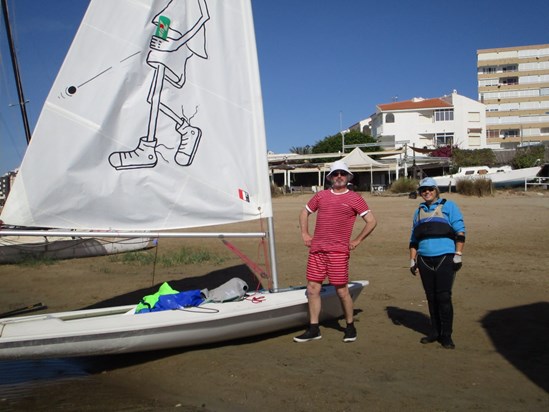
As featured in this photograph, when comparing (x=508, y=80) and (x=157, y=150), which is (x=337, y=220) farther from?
(x=508, y=80)

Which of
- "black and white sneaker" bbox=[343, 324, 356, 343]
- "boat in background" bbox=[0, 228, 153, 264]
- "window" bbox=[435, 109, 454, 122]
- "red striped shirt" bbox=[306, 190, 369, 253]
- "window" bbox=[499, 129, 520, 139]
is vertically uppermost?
"window" bbox=[435, 109, 454, 122]

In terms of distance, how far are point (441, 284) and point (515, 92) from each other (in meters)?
68.4

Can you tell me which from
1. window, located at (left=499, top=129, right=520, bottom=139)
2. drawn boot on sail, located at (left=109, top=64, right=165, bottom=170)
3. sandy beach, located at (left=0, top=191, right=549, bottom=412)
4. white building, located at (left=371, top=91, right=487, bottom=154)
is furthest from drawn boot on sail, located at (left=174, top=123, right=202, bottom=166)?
window, located at (left=499, top=129, right=520, bottom=139)

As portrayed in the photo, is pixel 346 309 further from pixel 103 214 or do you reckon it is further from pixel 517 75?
pixel 517 75

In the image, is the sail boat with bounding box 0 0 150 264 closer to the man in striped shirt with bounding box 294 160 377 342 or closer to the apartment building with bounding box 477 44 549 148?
the man in striped shirt with bounding box 294 160 377 342

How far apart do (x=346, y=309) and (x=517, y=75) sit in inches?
2745

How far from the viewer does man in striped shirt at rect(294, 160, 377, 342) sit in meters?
4.66

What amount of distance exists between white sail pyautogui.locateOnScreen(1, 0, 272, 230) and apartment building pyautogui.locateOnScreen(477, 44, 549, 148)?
213 ft

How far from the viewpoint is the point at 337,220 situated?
4.67 metres

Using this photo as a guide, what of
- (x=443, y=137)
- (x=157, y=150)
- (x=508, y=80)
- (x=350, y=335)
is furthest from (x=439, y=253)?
(x=508, y=80)

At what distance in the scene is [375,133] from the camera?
60219 millimetres

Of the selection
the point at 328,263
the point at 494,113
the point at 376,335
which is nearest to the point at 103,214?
the point at 328,263

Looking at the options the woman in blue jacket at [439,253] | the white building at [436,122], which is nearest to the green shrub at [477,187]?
the woman in blue jacket at [439,253]

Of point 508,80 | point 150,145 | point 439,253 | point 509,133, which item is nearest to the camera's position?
point 439,253
